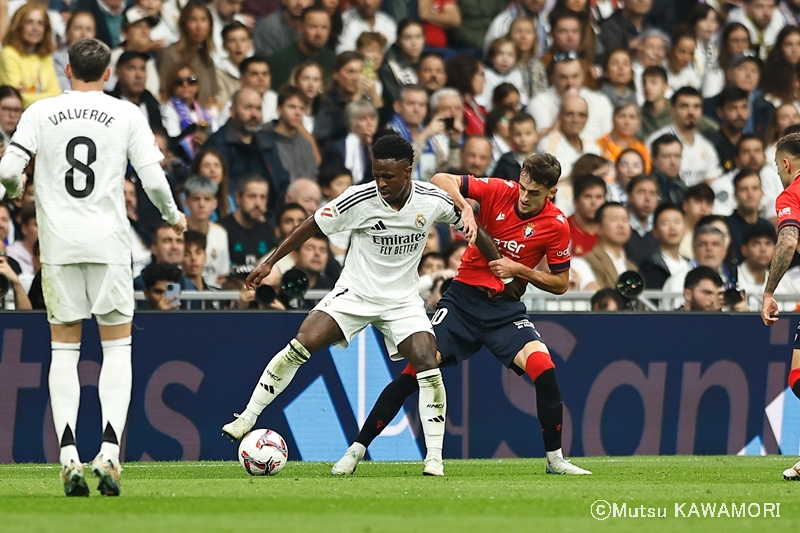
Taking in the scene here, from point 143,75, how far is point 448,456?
4.76 meters

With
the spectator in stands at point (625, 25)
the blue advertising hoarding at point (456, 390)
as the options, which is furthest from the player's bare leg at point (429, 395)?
the spectator in stands at point (625, 25)

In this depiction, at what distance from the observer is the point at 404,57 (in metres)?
15.2

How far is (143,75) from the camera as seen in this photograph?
13164 millimetres

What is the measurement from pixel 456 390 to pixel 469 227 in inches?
135

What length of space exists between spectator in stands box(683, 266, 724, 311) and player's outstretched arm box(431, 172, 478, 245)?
4.03 metres

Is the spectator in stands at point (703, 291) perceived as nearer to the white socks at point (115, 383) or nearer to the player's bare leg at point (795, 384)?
the player's bare leg at point (795, 384)

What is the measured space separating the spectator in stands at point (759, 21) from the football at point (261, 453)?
10.8m

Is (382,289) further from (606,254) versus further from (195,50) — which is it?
(195,50)

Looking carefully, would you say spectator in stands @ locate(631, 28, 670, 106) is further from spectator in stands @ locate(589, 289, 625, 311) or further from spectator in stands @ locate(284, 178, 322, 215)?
spectator in stands @ locate(284, 178, 322, 215)

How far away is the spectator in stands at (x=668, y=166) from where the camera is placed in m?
15.1

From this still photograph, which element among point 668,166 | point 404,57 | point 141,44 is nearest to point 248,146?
point 141,44

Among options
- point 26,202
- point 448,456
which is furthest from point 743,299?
point 26,202

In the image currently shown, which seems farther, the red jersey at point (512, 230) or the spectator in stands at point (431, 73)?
the spectator in stands at point (431, 73)

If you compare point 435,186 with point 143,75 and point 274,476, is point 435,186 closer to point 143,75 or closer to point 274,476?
point 274,476
